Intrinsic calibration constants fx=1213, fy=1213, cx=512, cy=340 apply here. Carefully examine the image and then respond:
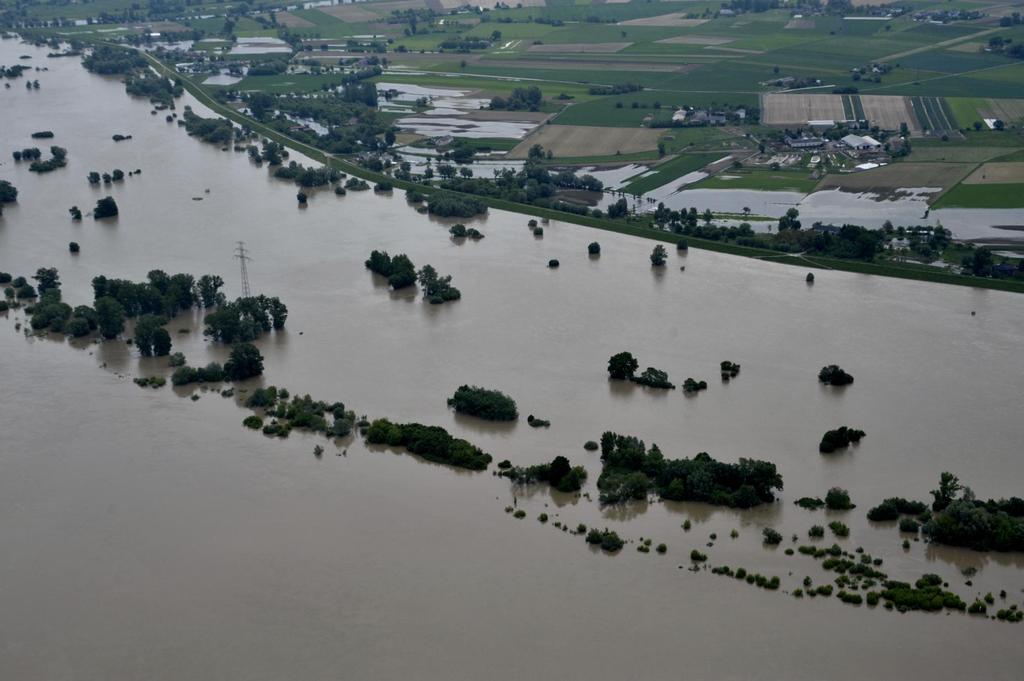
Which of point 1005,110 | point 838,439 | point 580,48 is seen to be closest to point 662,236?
point 838,439

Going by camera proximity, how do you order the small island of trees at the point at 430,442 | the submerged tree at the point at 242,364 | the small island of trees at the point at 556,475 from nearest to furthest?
the small island of trees at the point at 556,475
the small island of trees at the point at 430,442
the submerged tree at the point at 242,364

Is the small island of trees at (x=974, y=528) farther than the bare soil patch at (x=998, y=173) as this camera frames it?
No

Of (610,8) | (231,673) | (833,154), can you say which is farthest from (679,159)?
(610,8)

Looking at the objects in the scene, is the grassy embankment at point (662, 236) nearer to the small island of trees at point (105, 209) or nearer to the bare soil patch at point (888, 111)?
the small island of trees at point (105, 209)

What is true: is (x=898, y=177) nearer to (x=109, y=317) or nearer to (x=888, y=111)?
(x=888, y=111)

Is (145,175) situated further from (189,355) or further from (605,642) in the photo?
(605,642)

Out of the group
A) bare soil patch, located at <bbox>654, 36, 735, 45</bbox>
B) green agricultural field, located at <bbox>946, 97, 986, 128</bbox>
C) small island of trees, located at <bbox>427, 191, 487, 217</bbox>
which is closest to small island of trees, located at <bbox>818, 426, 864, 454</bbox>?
small island of trees, located at <bbox>427, 191, 487, 217</bbox>

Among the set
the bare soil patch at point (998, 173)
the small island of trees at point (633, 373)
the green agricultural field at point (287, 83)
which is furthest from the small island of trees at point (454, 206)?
the green agricultural field at point (287, 83)

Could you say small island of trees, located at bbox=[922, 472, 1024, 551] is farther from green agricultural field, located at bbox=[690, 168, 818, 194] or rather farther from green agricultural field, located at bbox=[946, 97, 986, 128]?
green agricultural field, located at bbox=[946, 97, 986, 128]
